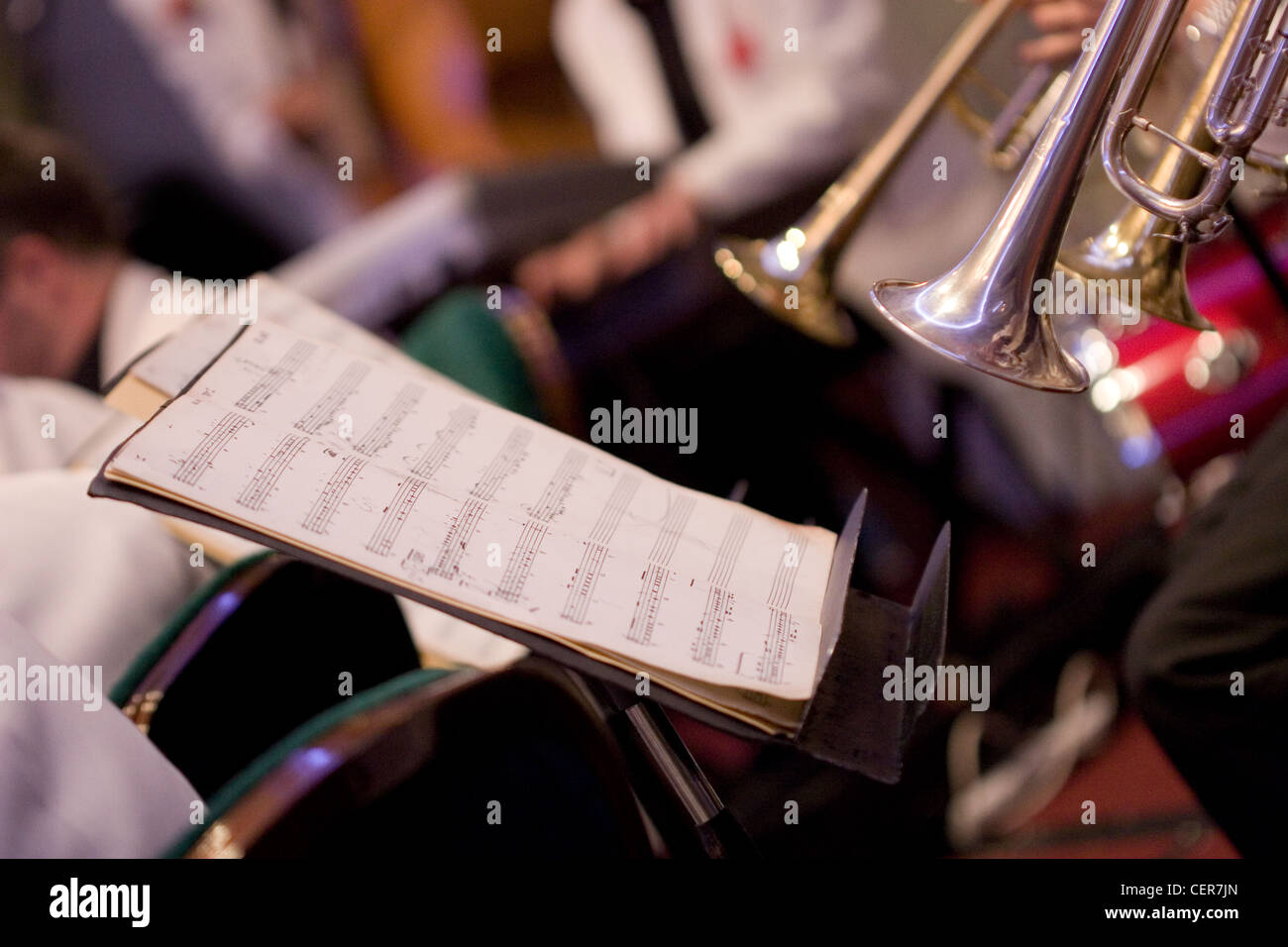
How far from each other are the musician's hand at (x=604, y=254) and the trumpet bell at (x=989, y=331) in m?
1.29

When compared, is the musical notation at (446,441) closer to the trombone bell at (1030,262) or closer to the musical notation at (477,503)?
the musical notation at (477,503)

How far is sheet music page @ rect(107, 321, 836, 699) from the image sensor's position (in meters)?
0.60

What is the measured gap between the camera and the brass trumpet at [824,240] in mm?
1232

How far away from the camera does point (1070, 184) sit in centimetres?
82

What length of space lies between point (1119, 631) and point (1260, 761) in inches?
43.0

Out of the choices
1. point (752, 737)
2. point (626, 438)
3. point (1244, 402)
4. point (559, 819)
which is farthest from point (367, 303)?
point (1244, 402)

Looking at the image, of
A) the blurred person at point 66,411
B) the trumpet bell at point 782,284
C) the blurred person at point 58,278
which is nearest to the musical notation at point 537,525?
the blurred person at point 66,411

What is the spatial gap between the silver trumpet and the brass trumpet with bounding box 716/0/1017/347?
43 cm

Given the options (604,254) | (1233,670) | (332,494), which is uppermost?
(604,254)

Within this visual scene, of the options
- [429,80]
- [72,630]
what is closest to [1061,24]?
[72,630]

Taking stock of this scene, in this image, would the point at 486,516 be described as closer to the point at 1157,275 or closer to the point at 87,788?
the point at 87,788

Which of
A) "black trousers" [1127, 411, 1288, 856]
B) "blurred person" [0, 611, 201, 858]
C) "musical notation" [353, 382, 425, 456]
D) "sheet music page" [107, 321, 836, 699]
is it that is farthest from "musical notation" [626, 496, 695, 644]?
"black trousers" [1127, 411, 1288, 856]

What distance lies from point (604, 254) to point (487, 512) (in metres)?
1.55
